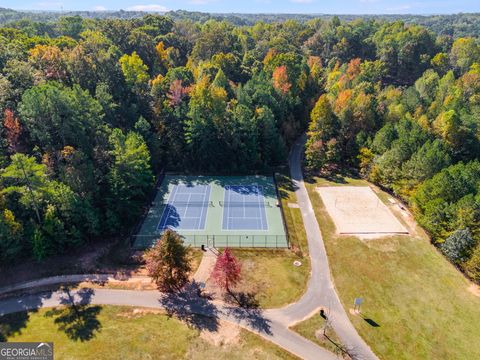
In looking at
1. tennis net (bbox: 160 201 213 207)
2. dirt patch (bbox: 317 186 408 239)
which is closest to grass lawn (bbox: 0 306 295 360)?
tennis net (bbox: 160 201 213 207)

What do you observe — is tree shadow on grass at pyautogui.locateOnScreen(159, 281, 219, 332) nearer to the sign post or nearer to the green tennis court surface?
the green tennis court surface

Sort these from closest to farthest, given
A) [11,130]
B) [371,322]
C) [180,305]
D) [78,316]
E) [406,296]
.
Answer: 1. [78,316]
2. [371,322]
3. [180,305]
4. [406,296]
5. [11,130]

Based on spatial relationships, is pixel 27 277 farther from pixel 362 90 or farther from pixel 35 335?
pixel 362 90

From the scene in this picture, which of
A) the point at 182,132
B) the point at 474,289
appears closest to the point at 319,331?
the point at 474,289

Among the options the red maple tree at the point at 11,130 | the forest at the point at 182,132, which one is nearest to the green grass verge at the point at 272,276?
the forest at the point at 182,132

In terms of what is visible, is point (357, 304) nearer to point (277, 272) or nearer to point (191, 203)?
point (277, 272)

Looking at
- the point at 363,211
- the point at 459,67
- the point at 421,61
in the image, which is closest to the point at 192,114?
the point at 363,211
